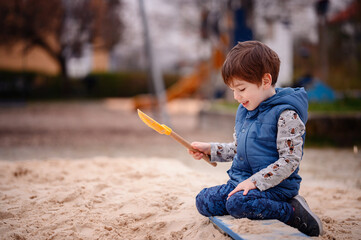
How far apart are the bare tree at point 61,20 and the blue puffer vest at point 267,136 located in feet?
22.1

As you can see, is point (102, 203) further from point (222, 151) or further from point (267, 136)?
point (267, 136)

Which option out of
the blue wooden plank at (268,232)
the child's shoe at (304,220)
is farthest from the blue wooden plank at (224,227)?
the child's shoe at (304,220)

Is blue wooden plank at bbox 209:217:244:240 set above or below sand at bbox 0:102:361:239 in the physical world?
above

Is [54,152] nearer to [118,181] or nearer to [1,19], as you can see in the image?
[118,181]

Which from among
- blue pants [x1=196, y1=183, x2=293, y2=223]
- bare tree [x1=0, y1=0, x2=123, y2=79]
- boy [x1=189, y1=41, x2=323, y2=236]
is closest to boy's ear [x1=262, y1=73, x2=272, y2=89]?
boy [x1=189, y1=41, x2=323, y2=236]

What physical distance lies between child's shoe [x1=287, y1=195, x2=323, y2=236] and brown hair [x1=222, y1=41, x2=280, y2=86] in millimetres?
574

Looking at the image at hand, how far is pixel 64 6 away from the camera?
8.39 metres

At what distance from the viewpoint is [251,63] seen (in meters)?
1.73

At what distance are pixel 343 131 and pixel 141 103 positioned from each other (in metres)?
7.63

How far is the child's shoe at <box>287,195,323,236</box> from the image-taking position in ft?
5.62

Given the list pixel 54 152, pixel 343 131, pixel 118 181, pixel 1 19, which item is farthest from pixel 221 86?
pixel 118 181

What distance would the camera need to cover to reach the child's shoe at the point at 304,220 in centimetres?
171

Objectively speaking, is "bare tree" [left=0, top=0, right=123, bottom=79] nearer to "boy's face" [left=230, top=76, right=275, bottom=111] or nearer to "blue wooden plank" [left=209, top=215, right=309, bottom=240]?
"boy's face" [left=230, top=76, right=275, bottom=111]

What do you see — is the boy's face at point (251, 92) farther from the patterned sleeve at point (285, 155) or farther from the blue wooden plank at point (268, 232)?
the blue wooden plank at point (268, 232)
